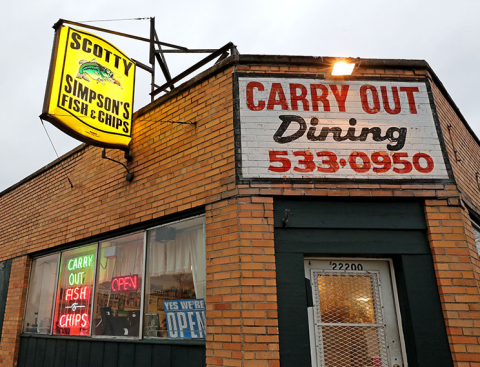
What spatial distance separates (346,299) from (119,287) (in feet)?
10.7

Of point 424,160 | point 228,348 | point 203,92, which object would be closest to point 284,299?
point 228,348

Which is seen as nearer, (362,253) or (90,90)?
(362,253)

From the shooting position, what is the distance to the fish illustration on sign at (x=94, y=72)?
200 inches

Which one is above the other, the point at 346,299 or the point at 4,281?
the point at 4,281

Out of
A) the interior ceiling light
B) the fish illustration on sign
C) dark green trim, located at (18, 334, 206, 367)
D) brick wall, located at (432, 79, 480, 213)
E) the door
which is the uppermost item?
the fish illustration on sign

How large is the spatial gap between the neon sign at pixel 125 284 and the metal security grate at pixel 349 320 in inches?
103

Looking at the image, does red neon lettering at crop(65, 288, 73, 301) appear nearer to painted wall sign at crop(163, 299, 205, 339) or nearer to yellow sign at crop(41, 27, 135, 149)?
painted wall sign at crop(163, 299, 205, 339)

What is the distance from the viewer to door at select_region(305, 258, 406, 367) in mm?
4023

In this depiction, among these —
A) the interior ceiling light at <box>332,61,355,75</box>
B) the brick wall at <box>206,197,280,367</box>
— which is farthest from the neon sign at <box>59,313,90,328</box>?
the interior ceiling light at <box>332,61,355,75</box>

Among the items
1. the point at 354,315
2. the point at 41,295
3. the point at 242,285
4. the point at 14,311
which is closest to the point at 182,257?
the point at 242,285

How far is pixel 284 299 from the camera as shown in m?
3.98

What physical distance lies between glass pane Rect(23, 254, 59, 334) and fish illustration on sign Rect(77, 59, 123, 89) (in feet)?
11.9

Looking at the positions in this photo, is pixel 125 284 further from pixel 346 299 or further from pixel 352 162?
pixel 352 162

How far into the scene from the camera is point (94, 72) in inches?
205
